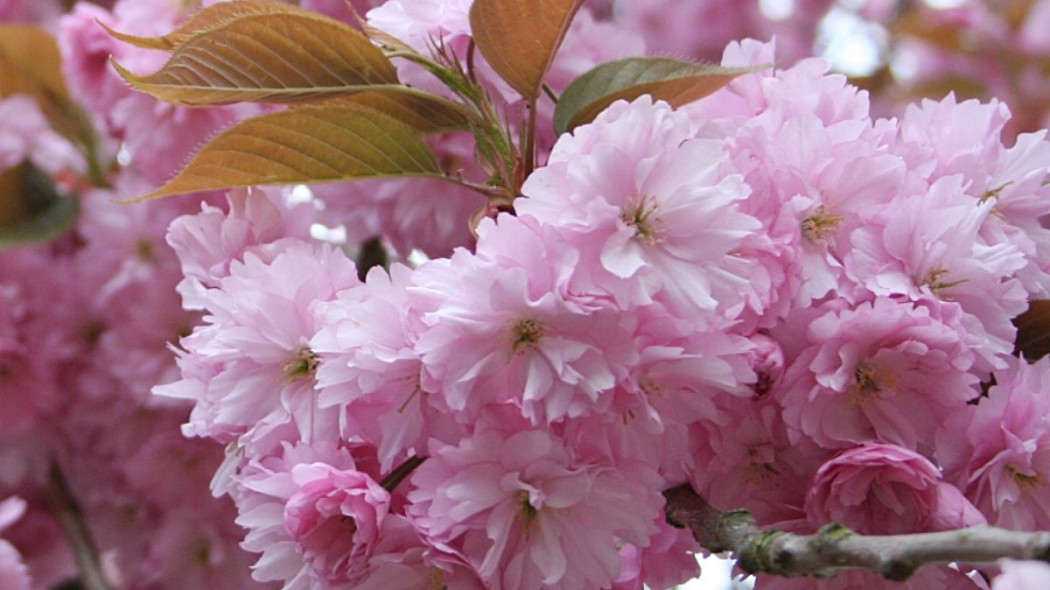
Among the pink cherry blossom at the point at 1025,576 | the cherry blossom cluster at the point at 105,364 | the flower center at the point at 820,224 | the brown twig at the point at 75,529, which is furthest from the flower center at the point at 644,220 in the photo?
the brown twig at the point at 75,529

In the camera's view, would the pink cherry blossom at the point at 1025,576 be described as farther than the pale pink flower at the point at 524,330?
No

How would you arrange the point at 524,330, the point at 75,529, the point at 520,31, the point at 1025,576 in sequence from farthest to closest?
1. the point at 75,529
2. the point at 520,31
3. the point at 524,330
4. the point at 1025,576

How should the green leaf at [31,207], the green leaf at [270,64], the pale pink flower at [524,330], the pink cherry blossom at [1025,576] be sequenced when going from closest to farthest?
the pink cherry blossom at [1025,576] < the pale pink flower at [524,330] < the green leaf at [270,64] < the green leaf at [31,207]

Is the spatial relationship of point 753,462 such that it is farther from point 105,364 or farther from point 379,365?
point 105,364

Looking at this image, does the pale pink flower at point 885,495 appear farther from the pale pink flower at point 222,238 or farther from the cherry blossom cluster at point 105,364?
the cherry blossom cluster at point 105,364

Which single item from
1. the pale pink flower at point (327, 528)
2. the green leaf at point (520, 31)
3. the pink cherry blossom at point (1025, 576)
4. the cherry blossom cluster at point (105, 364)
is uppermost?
the green leaf at point (520, 31)

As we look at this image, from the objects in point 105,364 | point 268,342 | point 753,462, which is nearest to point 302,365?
point 268,342
